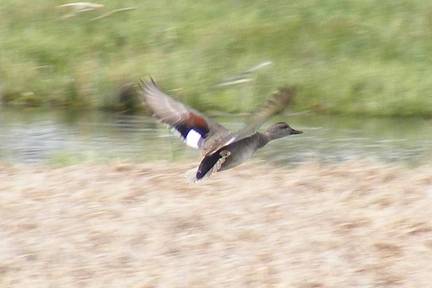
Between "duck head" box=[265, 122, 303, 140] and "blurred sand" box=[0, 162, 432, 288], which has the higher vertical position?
Result: "duck head" box=[265, 122, 303, 140]

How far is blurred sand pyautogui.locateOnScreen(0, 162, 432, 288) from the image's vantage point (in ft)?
21.5

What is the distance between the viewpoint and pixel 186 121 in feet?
24.4

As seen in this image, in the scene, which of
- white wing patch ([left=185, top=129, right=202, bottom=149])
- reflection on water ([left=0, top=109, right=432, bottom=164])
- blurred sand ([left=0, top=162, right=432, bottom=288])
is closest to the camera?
blurred sand ([left=0, top=162, right=432, bottom=288])

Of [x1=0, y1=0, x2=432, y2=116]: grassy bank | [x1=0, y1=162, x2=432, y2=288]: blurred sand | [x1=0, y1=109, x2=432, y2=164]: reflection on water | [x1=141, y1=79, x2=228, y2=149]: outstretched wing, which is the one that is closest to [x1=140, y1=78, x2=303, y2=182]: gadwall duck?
[x1=141, y1=79, x2=228, y2=149]: outstretched wing

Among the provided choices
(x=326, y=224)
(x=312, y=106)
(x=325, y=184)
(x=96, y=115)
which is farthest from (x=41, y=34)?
(x=326, y=224)

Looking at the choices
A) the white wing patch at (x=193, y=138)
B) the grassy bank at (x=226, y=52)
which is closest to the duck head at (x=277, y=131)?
the white wing patch at (x=193, y=138)

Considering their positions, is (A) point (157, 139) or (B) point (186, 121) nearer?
(B) point (186, 121)

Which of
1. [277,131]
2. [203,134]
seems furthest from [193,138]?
[277,131]

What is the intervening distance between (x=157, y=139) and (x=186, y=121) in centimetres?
341

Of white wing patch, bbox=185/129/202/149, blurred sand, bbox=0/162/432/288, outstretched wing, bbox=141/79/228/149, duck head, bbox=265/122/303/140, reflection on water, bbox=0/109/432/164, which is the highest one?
outstretched wing, bbox=141/79/228/149

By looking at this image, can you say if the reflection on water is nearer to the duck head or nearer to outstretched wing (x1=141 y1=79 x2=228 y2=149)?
the duck head

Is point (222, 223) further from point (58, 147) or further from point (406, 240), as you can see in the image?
point (58, 147)

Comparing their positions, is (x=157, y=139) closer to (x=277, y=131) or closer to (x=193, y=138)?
(x=277, y=131)

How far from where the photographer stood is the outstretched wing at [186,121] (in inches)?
291
